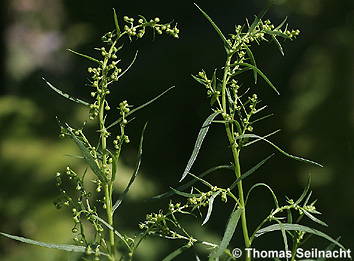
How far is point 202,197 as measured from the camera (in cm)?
36

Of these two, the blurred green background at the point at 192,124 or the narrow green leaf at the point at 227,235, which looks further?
the blurred green background at the point at 192,124

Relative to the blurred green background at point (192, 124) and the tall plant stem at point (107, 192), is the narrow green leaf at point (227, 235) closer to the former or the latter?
the tall plant stem at point (107, 192)

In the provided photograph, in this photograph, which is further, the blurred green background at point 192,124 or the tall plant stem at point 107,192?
the blurred green background at point 192,124

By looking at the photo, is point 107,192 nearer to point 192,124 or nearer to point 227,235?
point 227,235

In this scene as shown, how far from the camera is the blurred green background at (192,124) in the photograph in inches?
75.6

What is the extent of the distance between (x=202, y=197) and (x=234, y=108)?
0.05 meters

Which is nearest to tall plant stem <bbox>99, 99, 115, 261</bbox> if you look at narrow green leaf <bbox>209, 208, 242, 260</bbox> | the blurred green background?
narrow green leaf <bbox>209, 208, 242, 260</bbox>

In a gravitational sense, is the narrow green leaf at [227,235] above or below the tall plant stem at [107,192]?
below

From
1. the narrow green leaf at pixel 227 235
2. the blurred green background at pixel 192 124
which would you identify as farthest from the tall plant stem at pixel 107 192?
the blurred green background at pixel 192 124

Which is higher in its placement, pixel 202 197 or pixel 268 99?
pixel 202 197

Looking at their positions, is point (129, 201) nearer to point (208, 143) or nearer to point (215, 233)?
point (215, 233)

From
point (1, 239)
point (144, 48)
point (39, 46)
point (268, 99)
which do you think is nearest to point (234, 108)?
point (1, 239)

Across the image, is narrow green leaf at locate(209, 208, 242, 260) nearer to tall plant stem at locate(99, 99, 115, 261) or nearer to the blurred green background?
tall plant stem at locate(99, 99, 115, 261)

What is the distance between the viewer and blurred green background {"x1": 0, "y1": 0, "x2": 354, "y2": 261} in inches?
75.6
